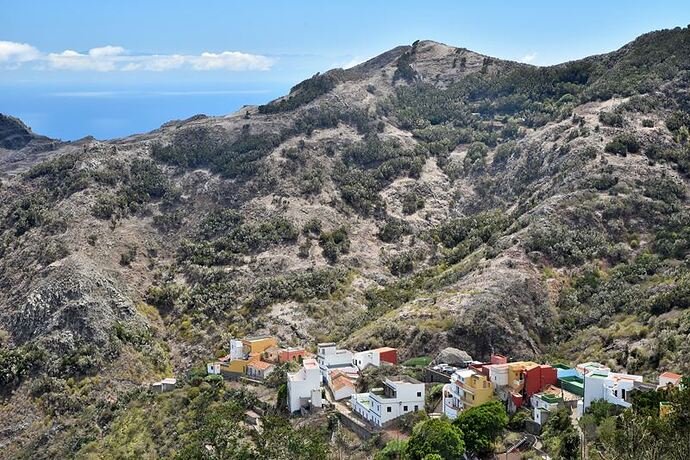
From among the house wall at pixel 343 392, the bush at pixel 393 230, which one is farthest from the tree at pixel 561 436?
the bush at pixel 393 230

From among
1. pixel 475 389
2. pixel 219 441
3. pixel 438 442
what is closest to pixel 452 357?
pixel 475 389

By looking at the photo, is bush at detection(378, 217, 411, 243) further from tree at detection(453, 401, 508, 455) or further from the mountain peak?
the mountain peak

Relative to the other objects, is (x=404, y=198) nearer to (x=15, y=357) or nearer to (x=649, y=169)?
(x=649, y=169)

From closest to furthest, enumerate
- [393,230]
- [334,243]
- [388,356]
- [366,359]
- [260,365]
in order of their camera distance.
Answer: [366,359] < [388,356] < [260,365] < [334,243] < [393,230]

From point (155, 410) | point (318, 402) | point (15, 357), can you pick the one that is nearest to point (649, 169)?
point (318, 402)

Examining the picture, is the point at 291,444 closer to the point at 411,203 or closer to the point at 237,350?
the point at 237,350
